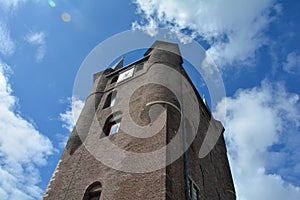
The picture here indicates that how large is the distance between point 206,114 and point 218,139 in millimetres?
1932

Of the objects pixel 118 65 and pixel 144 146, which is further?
pixel 118 65

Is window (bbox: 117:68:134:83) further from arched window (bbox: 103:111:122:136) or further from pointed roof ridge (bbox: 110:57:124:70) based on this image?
arched window (bbox: 103:111:122:136)

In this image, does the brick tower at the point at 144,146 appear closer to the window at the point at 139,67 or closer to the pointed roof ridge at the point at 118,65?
the window at the point at 139,67

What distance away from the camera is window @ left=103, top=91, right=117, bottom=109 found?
50.6 feet

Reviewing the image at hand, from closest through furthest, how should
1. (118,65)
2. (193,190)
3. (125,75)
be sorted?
(193,190), (125,75), (118,65)

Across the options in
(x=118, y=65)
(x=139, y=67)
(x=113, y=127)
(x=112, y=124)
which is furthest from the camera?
(x=118, y=65)

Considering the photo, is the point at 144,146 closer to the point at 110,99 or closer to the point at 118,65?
the point at 110,99

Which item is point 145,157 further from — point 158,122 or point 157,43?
point 157,43

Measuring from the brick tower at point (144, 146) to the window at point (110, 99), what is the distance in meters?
0.06

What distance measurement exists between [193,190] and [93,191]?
3895 millimetres

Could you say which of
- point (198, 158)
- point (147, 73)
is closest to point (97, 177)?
point (198, 158)

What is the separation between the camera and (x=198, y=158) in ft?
42.3

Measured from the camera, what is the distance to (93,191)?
10.1 meters

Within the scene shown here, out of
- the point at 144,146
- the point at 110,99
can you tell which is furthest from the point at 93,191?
the point at 110,99
